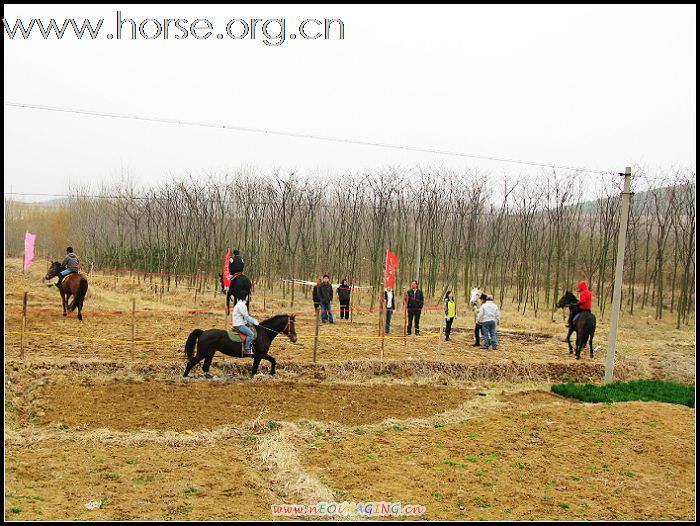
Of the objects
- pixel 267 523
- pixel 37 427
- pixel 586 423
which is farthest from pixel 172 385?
pixel 586 423

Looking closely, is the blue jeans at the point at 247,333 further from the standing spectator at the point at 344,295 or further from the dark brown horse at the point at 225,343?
the standing spectator at the point at 344,295

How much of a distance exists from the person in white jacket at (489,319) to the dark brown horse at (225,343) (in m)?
5.51

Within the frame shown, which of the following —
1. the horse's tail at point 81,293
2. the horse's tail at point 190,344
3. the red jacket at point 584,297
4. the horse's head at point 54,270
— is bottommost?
the horse's tail at point 190,344

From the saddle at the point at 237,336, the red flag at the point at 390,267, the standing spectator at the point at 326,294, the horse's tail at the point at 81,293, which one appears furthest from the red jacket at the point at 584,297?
the horse's tail at the point at 81,293

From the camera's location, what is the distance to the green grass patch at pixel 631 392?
404 inches

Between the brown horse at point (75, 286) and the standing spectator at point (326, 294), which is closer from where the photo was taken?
the brown horse at point (75, 286)

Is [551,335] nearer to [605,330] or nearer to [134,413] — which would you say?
[605,330]

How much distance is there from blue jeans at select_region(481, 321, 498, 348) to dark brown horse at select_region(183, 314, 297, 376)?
566 cm

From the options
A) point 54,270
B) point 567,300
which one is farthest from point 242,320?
point 567,300

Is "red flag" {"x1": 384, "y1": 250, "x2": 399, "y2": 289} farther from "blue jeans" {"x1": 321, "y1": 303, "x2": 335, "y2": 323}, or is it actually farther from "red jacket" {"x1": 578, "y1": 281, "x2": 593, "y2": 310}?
"red jacket" {"x1": 578, "y1": 281, "x2": 593, "y2": 310}

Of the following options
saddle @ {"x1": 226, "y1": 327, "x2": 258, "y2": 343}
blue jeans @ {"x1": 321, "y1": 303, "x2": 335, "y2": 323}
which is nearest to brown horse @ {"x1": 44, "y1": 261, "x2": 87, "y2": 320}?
saddle @ {"x1": 226, "y1": 327, "x2": 258, "y2": 343}

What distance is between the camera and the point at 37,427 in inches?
277

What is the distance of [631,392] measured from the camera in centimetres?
1076

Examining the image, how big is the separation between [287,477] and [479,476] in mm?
2220
